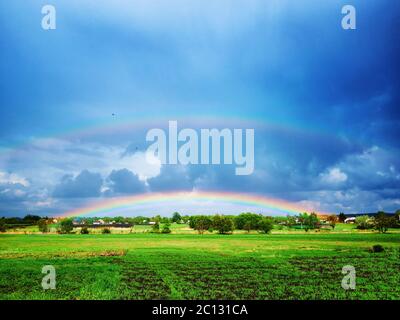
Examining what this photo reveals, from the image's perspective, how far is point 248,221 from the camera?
11681cm

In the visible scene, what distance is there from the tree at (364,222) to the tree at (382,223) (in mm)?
4306

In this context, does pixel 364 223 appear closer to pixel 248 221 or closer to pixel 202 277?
pixel 248 221

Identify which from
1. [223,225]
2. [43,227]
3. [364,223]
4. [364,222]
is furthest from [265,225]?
[43,227]

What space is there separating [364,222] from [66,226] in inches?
3362

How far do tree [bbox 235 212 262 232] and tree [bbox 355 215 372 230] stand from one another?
29669mm

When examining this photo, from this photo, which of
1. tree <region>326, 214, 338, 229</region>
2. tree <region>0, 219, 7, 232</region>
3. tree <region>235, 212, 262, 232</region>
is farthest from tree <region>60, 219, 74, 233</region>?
tree <region>326, 214, 338, 229</region>

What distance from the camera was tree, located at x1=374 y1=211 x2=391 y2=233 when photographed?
105 meters

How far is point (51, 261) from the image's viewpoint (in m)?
43.1

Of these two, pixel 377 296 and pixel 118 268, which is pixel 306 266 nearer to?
pixel 377 296

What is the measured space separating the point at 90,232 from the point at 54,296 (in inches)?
3284

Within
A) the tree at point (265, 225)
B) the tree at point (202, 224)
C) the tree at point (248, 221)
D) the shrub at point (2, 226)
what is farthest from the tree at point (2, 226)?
the tree at point (265, 225)

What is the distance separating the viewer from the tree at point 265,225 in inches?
4437
